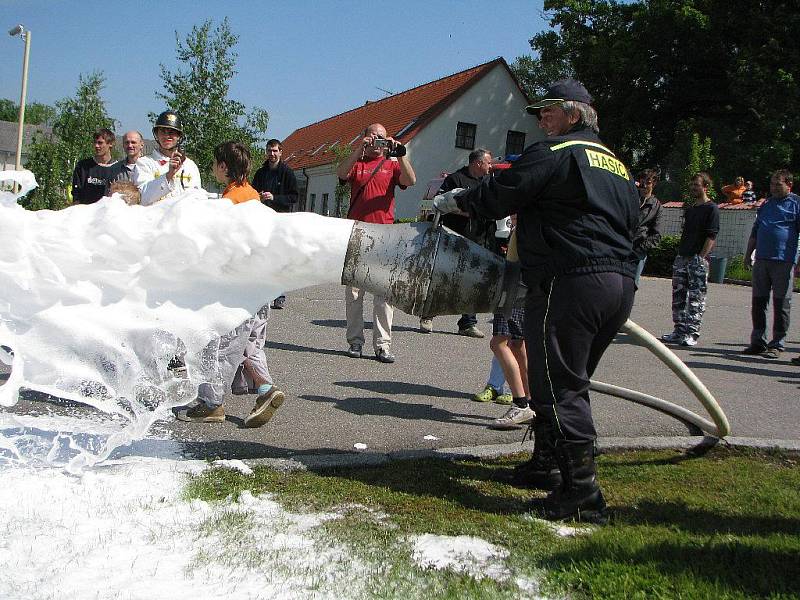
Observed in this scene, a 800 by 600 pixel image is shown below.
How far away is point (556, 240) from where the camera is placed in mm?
4070

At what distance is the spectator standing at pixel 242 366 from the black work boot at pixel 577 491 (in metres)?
2.10

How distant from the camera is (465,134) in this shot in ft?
137

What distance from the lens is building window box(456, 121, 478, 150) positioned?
4147cm

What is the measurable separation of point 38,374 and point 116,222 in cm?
84

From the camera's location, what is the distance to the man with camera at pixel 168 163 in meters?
6.54

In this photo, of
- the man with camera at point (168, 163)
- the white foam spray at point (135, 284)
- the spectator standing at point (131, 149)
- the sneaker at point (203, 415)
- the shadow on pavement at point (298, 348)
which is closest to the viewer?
the white foam spray at point (135, 284)

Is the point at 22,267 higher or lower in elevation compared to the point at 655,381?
higher

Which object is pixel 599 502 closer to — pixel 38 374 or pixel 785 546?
pixel 785 546

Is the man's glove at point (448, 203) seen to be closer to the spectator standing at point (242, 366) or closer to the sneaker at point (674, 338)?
the spectator standing at point (242, 366)

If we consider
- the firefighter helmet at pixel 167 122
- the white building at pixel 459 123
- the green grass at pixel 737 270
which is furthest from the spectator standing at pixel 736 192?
the firefighter helmet at pixel 167 122

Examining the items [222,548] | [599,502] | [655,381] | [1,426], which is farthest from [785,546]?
[655,381]

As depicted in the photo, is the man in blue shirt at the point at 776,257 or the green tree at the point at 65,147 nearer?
the man in blue shirt at the point at 776,257

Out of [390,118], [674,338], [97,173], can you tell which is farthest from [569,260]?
[390,118]

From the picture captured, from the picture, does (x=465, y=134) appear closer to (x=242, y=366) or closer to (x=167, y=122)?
(x=167, y=122)
